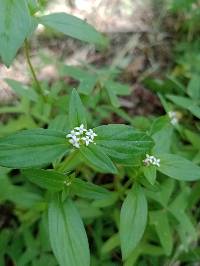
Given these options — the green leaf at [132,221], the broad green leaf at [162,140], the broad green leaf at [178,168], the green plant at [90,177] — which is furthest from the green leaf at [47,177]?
the broad green leaf at [162,140]

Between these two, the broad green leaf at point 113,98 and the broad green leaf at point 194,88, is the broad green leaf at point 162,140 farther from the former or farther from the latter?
the broad green leaf at point 194,88

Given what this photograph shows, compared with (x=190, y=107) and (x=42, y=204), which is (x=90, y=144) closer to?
(x=42, y=204)

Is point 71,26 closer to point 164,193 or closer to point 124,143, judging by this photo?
point 124,143

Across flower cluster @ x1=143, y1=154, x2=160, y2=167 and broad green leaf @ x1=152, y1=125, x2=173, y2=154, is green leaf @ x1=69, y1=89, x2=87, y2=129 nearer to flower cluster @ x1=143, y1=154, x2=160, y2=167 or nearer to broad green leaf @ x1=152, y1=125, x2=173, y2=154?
flower cluster @ x1=143, y1=154, x2=160, y2=167

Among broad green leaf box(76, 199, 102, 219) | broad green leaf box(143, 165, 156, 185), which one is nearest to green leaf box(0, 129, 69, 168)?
broad green leaf box(143, 165, 156, 185)

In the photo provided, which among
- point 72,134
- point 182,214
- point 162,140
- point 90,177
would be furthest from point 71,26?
point 182,214

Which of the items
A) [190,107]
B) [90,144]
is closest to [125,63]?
[190,107]
